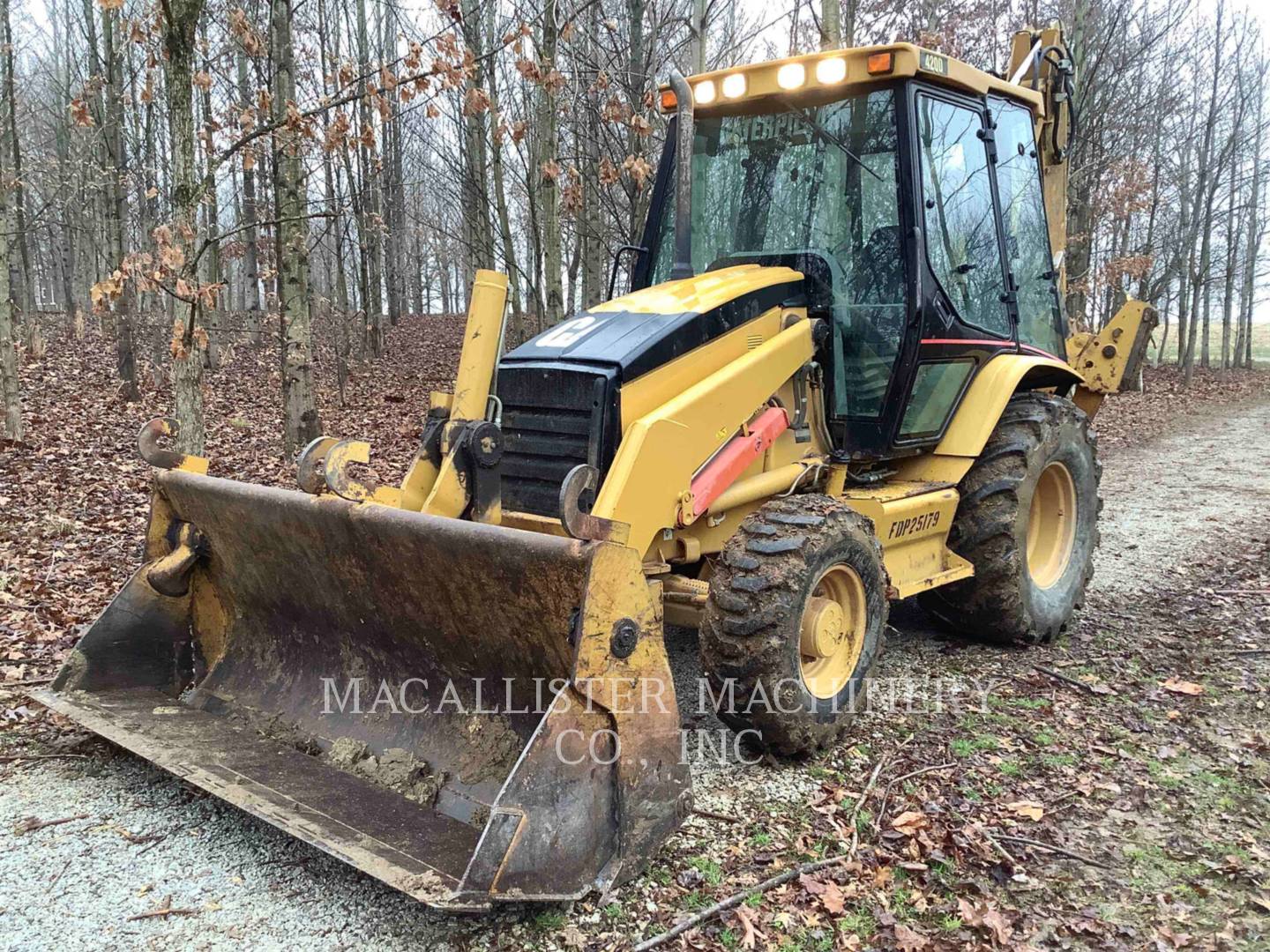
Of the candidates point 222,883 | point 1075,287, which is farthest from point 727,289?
point 1075,287

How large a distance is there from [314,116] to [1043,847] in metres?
6.59

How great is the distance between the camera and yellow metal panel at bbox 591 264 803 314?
4133 mm

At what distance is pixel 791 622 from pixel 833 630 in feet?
1.44

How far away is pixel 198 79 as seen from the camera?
274 inches

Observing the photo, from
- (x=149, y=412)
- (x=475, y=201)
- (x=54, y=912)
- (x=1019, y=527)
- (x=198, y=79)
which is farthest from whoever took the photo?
(x=475, y=201)

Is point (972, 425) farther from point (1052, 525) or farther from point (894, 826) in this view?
point (894, 826)

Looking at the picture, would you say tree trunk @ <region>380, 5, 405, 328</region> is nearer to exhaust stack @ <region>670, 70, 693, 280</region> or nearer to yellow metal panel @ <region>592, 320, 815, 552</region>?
exhaust stack @ <region>670, 70, 693, 280</region>

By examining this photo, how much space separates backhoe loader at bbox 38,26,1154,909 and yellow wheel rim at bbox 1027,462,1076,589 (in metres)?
0.05

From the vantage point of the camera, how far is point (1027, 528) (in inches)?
205

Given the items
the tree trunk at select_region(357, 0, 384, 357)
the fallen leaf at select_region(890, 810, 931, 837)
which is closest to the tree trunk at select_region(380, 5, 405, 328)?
the tree trunk at select_region(357, 0, 384, 357)

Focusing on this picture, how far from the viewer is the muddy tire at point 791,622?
3.62 m

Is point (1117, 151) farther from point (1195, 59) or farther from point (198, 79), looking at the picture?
point (198, 79)


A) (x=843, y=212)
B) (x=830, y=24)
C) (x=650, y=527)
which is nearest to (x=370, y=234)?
(x=830, y=24)

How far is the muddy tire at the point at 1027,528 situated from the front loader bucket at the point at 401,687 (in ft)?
8.28
